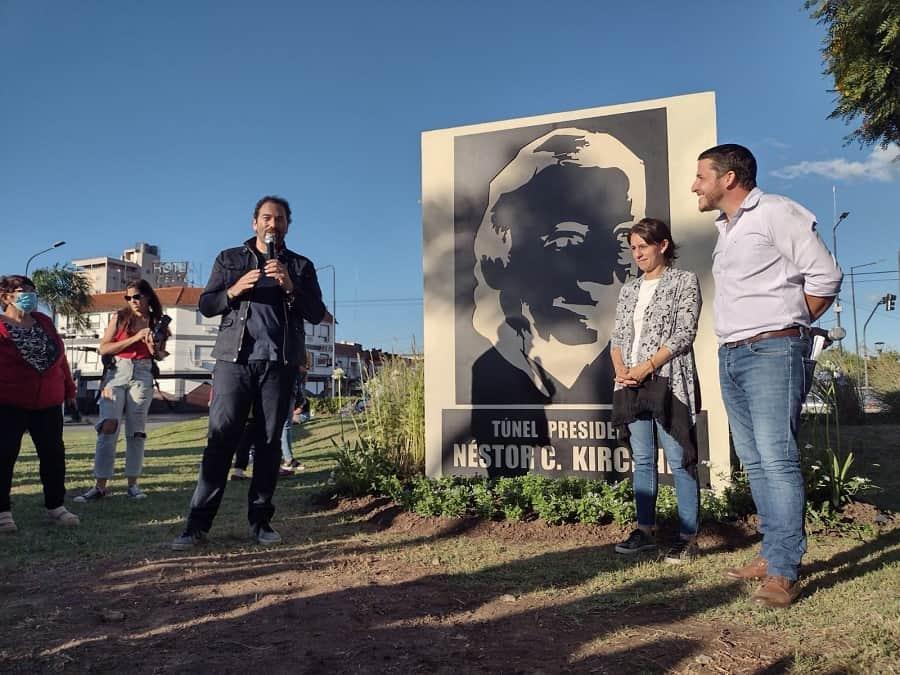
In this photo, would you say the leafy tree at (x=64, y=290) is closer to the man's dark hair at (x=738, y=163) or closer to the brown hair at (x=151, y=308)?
the brown hair at (x=151, y=308)

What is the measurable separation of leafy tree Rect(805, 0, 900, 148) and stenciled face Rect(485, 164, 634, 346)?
17.3ft

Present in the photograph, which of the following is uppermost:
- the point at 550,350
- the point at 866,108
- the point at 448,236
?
the point at 866,108

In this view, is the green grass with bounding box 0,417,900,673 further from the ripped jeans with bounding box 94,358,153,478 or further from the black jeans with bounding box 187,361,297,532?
the ripped jeans with bounding box 94,358,153,478

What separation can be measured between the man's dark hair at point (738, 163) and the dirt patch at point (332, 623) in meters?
1.94

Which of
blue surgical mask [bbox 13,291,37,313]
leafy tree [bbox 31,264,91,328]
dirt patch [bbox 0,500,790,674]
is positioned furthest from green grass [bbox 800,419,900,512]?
leafy tree [bbox 31,264,91,328]

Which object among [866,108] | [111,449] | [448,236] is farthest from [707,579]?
[866,108]

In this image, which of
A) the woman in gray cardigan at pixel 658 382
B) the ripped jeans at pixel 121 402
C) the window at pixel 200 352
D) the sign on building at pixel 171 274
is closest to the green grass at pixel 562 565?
the woman in gray cardigan at pixel 658 382

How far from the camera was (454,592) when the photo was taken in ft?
10.1

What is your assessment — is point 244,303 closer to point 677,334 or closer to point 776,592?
point 677,334

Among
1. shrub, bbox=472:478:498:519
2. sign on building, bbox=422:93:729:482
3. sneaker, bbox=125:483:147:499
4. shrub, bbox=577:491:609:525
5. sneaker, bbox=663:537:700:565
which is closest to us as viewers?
sneaker, bbox=663:537:700:565

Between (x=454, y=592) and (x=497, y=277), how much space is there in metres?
2.87

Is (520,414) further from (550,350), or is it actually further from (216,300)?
(216,300)

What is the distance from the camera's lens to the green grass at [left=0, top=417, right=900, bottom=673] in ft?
8.24

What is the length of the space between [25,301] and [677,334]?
14.6 ft
